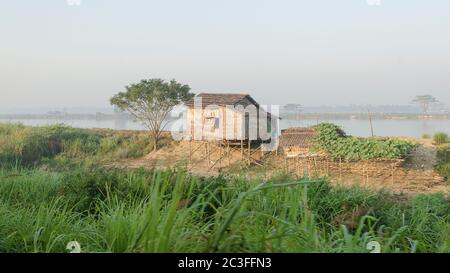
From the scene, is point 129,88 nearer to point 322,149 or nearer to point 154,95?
point 154,95

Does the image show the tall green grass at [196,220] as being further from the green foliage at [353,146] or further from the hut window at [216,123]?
the hut window at [216,123]

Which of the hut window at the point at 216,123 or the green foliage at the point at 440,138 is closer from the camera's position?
the hut window at the point at 216,123

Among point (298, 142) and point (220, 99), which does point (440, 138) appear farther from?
point (220, 99)

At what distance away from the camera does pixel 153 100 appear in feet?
39.3

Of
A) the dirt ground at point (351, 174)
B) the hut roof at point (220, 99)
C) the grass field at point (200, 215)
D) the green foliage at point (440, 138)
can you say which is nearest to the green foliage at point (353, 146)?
the dirt ground at point (351, 174)

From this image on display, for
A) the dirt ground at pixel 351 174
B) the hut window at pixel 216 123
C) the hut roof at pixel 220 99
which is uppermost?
the hut roof at pixel 220 99

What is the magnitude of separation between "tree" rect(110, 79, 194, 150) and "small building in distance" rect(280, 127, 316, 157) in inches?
134

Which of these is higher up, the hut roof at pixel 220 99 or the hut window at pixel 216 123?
the hut roof at pixel 220 99

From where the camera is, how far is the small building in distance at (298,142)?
10.4m

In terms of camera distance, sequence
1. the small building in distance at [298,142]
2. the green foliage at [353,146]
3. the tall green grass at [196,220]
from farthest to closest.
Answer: the small building in distance at [298,142]
the green foliage at [353,146]
the tall green grass at [196,220]

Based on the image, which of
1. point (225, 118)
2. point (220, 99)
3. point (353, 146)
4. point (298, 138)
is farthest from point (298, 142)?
point (220, 99)
